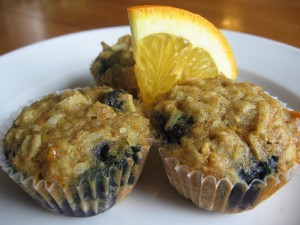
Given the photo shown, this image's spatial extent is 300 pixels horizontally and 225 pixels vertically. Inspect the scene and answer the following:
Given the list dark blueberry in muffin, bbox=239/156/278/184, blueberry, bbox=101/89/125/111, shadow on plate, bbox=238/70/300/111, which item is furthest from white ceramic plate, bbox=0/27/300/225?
blueberry, bbox=101/89/125/111

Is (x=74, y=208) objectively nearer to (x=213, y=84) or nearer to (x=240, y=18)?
(x=213, y=84)

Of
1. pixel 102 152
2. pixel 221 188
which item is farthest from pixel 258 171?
pixel 102 152

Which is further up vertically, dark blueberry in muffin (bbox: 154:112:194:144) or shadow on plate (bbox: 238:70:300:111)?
dark blueberry in muffin (bbox: 154:112:194:144)

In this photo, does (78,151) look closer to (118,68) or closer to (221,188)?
(221,188)

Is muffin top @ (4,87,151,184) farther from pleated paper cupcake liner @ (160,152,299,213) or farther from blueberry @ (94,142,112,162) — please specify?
pleated paper cupcake liner @ (160,152,299,213)

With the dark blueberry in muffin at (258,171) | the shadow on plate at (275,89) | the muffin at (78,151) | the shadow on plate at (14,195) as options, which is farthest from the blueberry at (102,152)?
the shadow on plate at (275,89)

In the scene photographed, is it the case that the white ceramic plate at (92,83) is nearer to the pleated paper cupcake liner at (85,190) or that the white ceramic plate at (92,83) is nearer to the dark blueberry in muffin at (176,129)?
the pleated paper cupcake liner at (85,190)
